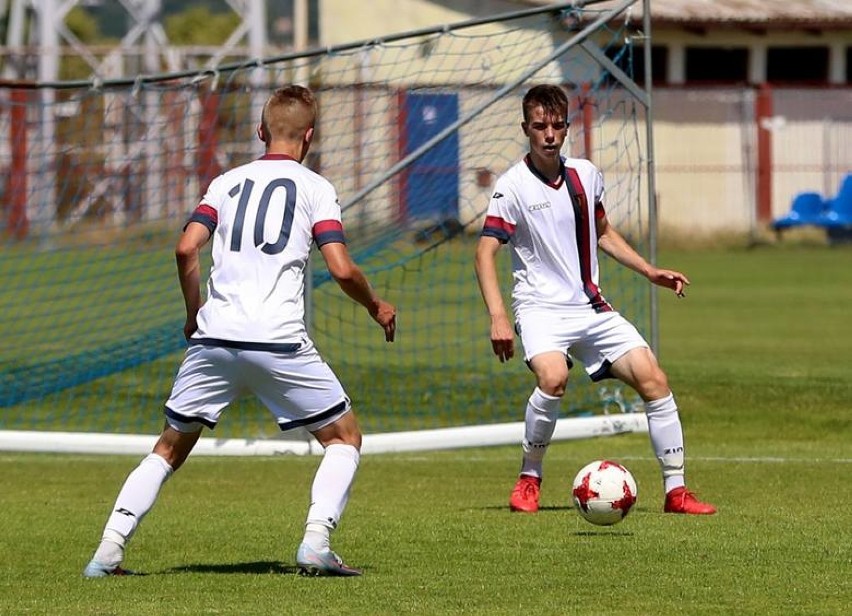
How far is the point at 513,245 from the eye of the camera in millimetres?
9078

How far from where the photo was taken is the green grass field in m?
6.55

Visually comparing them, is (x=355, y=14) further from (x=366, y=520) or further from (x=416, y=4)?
(x=366, y=520)

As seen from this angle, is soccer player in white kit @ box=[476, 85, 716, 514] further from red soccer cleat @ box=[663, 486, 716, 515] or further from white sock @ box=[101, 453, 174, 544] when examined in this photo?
white sock @ box=[101, 453, 174, 544]

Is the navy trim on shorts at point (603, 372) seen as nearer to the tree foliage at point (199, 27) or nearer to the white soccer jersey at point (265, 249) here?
the white soccer jersey at point (265, 249)

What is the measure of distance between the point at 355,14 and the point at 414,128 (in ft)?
85.0

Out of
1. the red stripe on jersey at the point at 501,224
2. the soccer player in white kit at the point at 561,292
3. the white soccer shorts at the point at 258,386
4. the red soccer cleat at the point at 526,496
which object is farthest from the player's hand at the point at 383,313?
the red soccer cleat at the point at 526,496

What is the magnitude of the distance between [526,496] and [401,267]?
5.33 m

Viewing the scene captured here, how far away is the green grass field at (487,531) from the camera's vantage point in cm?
655

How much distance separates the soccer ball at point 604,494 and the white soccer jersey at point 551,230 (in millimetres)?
1103

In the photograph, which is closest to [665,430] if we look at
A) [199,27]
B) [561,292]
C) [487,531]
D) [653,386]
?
[653,386]

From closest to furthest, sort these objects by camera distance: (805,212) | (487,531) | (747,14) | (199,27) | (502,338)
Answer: (487,531)
(502,338)
(805,212)
(747,14)
(199,27)

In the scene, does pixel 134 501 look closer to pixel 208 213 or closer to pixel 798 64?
pixel 208 213

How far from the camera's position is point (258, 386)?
704 centimetres

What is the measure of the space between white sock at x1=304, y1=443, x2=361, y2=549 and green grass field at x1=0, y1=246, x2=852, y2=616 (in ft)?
0.63
